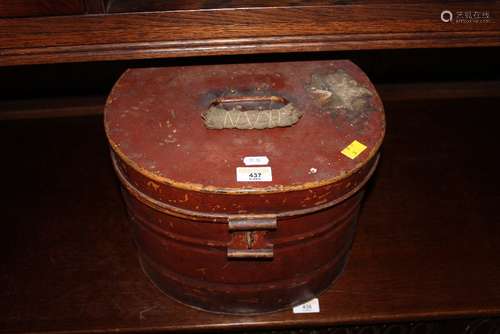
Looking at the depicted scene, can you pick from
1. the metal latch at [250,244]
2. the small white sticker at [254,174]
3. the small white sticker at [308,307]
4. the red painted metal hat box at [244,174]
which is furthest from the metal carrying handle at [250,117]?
the small white sticker at [308,307]

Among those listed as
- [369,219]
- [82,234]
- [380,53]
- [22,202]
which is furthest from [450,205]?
[22,202]

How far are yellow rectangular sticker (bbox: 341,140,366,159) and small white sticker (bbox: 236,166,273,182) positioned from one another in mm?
188

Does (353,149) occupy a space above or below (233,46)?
below

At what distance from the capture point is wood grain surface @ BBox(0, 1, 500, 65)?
49.5 inches

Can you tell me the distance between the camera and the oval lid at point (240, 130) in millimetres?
1237

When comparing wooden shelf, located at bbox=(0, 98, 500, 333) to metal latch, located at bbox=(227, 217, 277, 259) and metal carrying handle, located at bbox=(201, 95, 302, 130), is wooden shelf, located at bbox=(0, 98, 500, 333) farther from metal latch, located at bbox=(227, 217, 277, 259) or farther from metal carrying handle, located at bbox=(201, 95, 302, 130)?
metal carrying handle, located at bbox=(201, 95, 302, 130)

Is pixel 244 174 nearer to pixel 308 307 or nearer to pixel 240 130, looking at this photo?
pixel 240 130

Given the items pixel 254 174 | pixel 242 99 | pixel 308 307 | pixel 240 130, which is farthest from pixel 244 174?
pixel 308 307

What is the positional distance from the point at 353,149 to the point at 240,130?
0.90 feet

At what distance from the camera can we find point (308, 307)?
1.51 meters

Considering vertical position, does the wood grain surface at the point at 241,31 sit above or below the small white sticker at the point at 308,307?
above

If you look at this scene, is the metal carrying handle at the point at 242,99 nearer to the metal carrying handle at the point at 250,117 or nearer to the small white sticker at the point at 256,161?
the metal carrying handle at the point at 250,117

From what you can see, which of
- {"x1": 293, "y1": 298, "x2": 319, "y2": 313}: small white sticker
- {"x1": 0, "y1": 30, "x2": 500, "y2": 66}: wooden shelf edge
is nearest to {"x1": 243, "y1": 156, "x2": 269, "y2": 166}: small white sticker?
{"x1": 0, "y1": 30, "x2": 500, "y2": 66}: wooden shelf edge

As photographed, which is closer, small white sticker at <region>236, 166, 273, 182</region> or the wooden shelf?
small white sticker at <region>236, 166, 273, 182</region>
